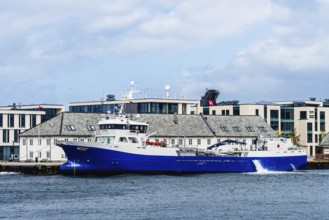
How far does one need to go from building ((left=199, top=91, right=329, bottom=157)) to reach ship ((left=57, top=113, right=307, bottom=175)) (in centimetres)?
4676

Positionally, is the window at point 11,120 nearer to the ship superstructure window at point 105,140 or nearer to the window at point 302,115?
the ship superstructure window at point 105,140

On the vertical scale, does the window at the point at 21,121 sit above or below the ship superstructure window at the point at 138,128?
above

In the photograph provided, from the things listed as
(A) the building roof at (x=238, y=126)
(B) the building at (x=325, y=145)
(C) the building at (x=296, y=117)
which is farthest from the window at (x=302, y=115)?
(A) the building roof at (x=238, y=126)

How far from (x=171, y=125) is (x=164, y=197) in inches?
2094

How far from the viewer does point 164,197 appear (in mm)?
72812

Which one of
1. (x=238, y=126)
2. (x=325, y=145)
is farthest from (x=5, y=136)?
(x=325, y=145)

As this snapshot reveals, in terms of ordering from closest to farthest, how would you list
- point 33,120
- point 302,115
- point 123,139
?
point 123,139, point 33,120, point 302,115

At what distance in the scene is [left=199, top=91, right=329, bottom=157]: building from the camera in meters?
156

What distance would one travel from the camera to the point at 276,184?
89.4m

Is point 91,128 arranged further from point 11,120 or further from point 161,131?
point 11,120

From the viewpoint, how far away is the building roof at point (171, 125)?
119000 millimetres

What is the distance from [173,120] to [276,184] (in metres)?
39.4

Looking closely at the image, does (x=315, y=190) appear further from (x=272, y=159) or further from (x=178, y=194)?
(x=272, y=159)

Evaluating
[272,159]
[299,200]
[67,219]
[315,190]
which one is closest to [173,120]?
[272,159]
